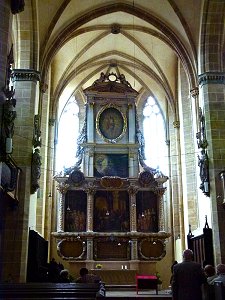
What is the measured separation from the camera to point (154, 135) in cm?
2431

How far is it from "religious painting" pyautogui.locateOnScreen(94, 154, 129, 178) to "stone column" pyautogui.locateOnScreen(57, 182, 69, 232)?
1647mm

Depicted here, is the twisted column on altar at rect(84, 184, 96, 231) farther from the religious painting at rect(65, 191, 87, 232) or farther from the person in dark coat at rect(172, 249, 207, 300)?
the person in dark coat at rect(172, 249, 207, 300)

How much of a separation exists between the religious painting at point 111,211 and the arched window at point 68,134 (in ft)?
11.6

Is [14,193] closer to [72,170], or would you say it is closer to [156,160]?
[72,170]

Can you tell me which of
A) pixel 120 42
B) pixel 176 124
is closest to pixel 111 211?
pixel 176 124

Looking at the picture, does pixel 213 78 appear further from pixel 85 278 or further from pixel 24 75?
pixel 85 278

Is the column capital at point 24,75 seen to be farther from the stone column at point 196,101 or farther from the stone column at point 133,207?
the stone column at point 133,207

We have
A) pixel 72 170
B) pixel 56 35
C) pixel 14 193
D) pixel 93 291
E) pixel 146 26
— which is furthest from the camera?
pixel 72 170

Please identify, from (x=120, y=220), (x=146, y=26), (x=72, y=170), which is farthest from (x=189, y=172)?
(x=146, y=26)

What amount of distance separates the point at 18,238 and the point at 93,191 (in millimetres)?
6972

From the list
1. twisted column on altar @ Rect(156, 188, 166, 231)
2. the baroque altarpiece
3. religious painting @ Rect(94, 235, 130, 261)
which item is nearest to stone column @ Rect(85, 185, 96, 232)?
the baroque altarpiece

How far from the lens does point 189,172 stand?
63.7ft

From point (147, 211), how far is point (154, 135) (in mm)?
5457

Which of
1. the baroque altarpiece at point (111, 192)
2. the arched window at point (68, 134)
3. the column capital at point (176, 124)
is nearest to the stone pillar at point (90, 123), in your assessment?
the baroque altarpiece at point (111, 192)
